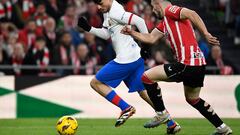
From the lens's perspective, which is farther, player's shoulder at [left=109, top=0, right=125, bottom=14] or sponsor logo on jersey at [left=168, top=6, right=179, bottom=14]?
player's shoulder at [left=109, top=0, right=125, bottom=14]

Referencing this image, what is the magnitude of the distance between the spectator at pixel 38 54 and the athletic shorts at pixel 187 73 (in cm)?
740

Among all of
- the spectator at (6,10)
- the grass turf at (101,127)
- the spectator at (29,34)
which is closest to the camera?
the grass turf at (101,127)

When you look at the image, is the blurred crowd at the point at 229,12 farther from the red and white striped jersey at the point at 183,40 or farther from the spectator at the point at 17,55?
the red and white striped jersey at the point at 183,40

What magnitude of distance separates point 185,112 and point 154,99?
501cm

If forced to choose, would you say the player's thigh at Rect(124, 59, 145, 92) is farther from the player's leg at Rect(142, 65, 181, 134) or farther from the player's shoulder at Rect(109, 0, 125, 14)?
the player's leg at Rect(142, 65, 181, 134)

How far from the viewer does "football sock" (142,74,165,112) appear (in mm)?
12297

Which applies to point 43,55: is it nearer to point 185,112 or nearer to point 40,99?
point 40,99

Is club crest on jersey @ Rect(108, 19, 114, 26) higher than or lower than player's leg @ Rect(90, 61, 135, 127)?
higher

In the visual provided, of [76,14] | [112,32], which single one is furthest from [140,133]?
[76,14]

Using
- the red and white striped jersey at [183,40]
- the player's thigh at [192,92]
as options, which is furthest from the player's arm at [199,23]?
the player's thigh at [192,92]

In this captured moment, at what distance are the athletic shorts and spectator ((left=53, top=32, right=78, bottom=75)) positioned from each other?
7346 millimetres

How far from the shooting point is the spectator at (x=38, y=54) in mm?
18922

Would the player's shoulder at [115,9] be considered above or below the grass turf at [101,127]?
above

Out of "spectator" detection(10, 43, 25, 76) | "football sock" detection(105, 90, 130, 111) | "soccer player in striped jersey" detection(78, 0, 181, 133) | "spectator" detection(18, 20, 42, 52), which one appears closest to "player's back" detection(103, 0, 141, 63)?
"soccer player in striped jersey" detection(78, 0, 181, 133)
